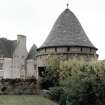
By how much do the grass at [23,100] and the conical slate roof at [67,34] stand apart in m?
9.82

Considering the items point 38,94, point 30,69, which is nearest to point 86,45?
point 38,94

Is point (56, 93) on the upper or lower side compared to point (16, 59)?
lower

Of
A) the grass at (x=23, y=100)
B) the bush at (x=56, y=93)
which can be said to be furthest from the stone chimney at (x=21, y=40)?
the bush at (x=56, y=93)

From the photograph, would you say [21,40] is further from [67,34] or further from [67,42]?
[67,42]

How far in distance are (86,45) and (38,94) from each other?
944 centimetres

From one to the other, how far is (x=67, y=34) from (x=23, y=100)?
13.6 m

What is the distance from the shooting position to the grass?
97.4ft

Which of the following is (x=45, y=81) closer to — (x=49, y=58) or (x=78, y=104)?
(x=49, y=58)

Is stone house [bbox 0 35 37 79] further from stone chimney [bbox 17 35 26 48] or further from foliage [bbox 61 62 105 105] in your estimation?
foliage [bbox 61 62 105 105]

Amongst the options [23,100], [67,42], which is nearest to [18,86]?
[23,100]

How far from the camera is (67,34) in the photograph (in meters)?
42.7

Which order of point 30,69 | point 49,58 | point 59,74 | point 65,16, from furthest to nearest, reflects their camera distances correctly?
1. point 30,69
2. point 65,16
3. point 49,58
4. point 59,74

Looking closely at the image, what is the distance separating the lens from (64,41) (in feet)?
138

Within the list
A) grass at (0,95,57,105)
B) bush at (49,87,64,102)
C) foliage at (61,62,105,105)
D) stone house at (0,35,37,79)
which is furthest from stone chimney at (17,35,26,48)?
foliage at (61,62,105,105)
